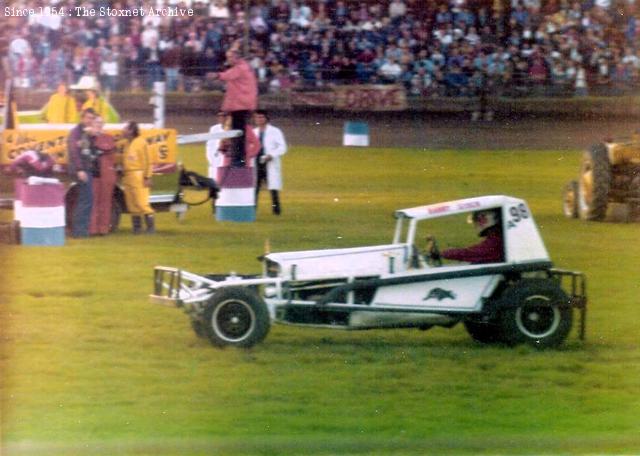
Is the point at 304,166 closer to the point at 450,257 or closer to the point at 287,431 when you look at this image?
the point at 450,257

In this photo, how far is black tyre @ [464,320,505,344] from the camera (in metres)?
7.43

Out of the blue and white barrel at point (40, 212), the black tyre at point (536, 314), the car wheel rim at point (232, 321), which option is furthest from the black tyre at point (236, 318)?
the blue and white barrel at point (40, 212)

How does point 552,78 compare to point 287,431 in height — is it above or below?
above

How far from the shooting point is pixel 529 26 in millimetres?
9055

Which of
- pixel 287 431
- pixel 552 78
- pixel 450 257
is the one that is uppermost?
pixel 552 78

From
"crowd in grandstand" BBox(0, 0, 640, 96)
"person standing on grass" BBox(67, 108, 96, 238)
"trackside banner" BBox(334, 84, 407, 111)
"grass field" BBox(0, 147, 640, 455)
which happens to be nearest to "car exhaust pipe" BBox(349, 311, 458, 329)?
"grass field" BBox(0, 147, 640, 455)

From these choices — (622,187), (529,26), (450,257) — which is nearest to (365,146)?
(622,187)

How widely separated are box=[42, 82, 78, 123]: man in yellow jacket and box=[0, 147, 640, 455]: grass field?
255cm

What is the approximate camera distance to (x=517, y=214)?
7.47 meters

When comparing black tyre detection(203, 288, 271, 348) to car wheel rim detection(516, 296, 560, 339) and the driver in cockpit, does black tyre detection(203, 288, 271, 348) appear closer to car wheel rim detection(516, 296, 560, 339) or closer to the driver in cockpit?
the driver in cockpit

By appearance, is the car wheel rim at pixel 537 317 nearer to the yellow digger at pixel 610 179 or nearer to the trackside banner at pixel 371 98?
the yellow digger at pixel 610 179

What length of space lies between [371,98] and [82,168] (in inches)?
297

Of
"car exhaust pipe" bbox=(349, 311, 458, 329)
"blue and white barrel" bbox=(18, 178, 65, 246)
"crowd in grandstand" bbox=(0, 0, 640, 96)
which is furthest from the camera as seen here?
"blue and white barrel" bbox=(18, 178, 65, 246)

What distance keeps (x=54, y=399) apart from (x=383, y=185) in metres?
10.5
